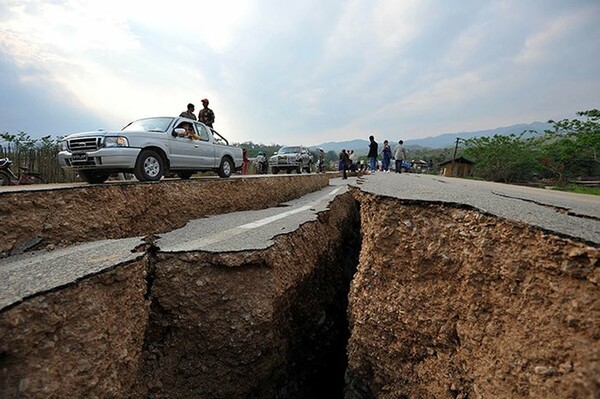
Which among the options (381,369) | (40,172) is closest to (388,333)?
(381,369)

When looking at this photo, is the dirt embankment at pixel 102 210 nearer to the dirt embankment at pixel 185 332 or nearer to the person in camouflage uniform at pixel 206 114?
the dirt embankment at pixel 185 332

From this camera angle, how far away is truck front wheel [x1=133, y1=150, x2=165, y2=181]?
19.0 feet

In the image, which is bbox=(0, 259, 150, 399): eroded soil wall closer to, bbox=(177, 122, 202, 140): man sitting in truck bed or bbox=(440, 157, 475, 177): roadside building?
bbox=(177, 122, 202, 140): man sitting in truck bed

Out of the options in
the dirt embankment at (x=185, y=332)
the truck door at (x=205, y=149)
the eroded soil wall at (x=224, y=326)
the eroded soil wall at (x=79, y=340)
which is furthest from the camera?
the truck door at (x=205, y=149)

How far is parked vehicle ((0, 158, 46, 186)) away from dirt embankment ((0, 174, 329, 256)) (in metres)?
6.60

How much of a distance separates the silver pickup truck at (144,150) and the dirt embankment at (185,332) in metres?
3.38

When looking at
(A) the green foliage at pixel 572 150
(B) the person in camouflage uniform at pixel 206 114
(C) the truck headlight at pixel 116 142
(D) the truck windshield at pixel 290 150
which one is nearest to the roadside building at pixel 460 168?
(A) the green foliage at pixel 572 150

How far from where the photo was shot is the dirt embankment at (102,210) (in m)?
3.18

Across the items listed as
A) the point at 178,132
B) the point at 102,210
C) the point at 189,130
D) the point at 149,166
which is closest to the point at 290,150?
the point at 189,130

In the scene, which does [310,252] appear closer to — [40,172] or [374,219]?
[374,219]

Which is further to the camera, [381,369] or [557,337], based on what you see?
[381,369]

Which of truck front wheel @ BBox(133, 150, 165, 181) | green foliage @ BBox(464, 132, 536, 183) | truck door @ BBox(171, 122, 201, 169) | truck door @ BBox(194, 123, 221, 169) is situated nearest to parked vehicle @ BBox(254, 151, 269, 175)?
truck door @ BBox(194, 123, 221, 169)

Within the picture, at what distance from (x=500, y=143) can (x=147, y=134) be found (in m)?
38.9

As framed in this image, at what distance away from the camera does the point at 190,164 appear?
7199mm
